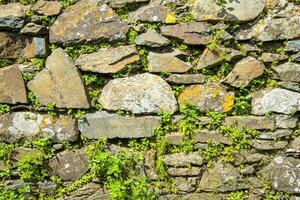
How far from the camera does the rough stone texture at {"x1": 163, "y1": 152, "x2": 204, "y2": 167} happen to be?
4.53m

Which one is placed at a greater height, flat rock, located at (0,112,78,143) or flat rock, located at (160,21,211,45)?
flat rock, located at (160,21,211,45)

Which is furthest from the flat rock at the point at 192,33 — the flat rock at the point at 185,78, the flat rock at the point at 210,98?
the flat rock at the point at 210,98

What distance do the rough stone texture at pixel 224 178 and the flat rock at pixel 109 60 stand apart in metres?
1.44

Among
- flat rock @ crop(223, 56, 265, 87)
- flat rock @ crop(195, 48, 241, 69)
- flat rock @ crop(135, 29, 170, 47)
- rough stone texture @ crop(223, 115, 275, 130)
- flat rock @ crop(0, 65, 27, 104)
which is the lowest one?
rough stone texture @ crop(223, 115, 275, 130)

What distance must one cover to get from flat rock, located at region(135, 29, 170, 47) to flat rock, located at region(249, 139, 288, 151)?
1.39 meters

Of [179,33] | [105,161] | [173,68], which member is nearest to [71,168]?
[105,161]

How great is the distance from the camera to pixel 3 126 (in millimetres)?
4578

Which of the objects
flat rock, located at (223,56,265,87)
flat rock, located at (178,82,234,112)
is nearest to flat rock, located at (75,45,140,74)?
flat rock, located at (178,82,234,112)

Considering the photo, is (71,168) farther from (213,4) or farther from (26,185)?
(213,4)

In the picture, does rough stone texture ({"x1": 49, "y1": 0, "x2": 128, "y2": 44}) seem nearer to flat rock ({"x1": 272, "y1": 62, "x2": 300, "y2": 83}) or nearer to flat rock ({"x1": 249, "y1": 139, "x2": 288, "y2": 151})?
flat rock ({"x1": 272, "y1": 62, "x2": 300, "y2": 83})

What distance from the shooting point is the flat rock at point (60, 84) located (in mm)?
A: 4547

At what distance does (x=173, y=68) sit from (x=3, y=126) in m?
1.90

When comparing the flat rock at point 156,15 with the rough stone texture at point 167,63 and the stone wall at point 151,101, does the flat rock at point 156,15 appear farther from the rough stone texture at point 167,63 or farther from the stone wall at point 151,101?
the rough stone texture at point 167,63

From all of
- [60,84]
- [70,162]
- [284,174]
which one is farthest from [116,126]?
[284,174]
